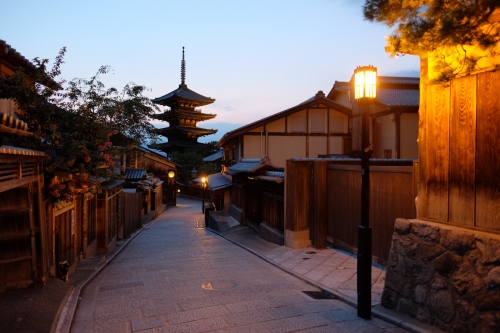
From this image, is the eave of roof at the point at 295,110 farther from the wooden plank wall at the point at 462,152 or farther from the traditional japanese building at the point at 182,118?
the traditional japanese building at the point at 182,118

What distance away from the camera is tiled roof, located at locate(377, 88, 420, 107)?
21.1 m

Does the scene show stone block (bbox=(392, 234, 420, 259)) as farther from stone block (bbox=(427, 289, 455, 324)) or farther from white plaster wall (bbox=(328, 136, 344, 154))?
white plaster wall (bbox=(328, 136, 344, 154))

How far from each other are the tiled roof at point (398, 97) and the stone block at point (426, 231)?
50.7 feet

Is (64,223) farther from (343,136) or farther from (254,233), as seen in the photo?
(343,136)

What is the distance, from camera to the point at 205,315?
6598mm

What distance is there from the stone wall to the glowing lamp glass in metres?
2.16

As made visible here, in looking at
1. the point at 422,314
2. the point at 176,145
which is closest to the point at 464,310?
the point at 422,314

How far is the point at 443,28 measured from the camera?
16.5 feet

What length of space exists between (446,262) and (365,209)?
1389 mm

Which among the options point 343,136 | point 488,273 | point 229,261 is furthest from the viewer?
point 343,136

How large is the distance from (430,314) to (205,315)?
3.48 metres

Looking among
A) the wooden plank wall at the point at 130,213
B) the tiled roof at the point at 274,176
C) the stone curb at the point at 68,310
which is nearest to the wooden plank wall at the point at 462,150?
the stone curb at the point at 68,310

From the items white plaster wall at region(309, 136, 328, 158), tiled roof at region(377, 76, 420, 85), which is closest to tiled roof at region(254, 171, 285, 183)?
white plaster wall at region(309, 136, 328, 158)

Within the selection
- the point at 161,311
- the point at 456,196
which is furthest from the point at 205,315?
the point at 456,196
